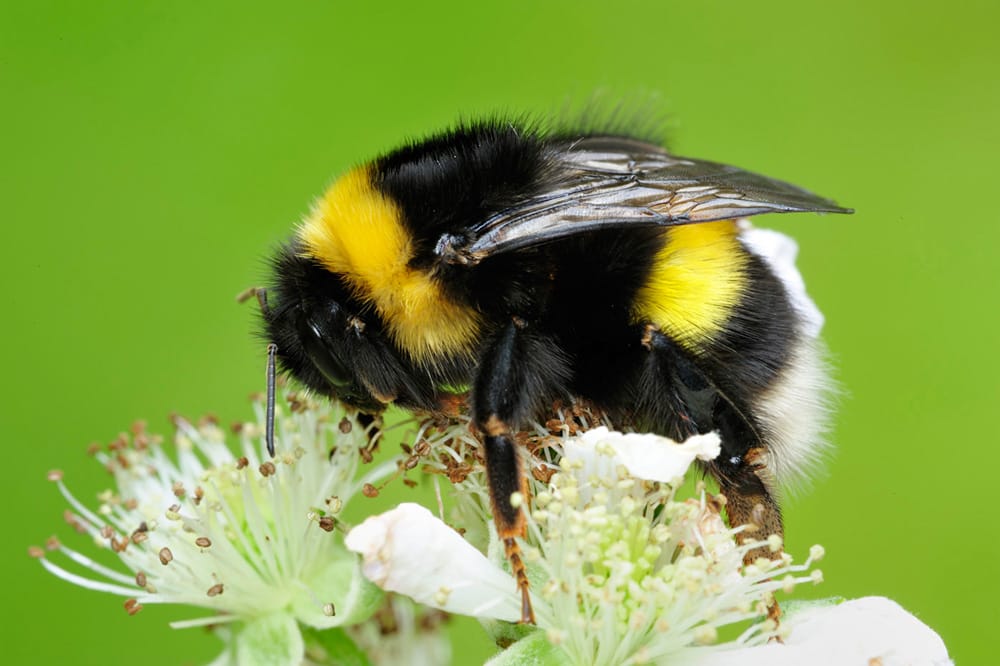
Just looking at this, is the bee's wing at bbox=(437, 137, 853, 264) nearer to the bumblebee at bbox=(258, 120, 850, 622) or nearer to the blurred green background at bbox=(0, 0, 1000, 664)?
the bumblebee at bbox=(258, 120, 850, 622)

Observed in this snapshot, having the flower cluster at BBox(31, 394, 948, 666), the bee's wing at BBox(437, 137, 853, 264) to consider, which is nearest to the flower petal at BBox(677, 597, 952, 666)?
the flower cluster at BBox(31, 394, 948, 666)

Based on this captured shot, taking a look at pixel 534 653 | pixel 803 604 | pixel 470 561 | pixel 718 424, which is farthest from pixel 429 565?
pixel 803 604

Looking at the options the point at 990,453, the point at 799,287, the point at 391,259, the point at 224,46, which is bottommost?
the point at 990,453

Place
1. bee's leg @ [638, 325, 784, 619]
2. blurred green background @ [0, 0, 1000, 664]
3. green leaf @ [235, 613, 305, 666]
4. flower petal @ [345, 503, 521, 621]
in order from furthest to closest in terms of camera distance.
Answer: blurred green background @ [0, 0, 1000, 664] < green leaf @ [235, 613, 305, 666] < bee's leg @ [638, 325, 784, 619] < flower petal @ [345, 503, 521, 621]

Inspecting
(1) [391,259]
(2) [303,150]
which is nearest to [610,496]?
(1) [391,259]

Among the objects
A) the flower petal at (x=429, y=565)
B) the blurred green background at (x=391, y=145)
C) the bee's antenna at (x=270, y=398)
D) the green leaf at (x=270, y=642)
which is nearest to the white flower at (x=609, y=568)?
the flower petal at (x=429, y=565)

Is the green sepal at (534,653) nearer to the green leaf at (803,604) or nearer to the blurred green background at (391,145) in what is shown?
the green leaf at (803,604)

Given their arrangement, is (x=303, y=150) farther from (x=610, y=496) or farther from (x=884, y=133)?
(x=610, y=496)
